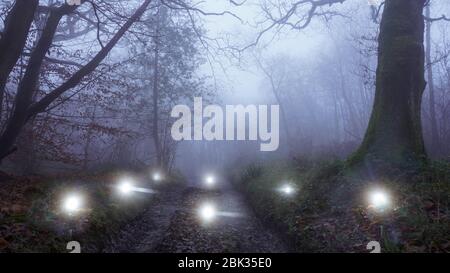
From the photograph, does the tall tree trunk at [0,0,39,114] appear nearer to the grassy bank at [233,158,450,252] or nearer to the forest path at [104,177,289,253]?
the forest path at [104,177,289,253]

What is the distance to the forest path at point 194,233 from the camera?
6.25 metres

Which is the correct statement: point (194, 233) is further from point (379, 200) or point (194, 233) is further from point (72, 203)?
point (379, 200)

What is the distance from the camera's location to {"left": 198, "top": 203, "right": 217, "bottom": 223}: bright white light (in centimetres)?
845

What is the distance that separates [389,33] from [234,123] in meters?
34.2

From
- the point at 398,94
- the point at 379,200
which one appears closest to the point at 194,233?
the point at 379,200

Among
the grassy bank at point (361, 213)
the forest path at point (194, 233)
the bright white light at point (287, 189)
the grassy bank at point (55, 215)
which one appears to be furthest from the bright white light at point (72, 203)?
the bright white light at point (287, 189)

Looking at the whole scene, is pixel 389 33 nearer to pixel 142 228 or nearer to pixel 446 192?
pixel 446 192

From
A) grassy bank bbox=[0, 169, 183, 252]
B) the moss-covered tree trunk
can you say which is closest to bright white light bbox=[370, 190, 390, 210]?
the moss-covered tree trunk

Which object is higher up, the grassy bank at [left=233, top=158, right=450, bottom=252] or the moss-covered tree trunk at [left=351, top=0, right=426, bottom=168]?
the moss-covered tree trunk at [left=351, top=0, right=426, bottom=168]

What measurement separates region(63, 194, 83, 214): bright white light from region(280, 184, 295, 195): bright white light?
5.22 metres
